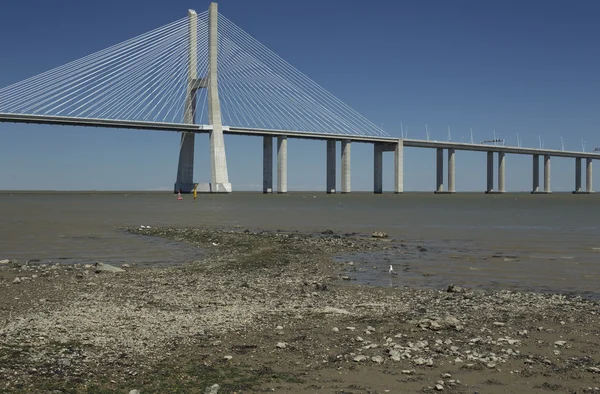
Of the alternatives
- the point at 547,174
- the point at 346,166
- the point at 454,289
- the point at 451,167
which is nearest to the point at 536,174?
the point at 547,174

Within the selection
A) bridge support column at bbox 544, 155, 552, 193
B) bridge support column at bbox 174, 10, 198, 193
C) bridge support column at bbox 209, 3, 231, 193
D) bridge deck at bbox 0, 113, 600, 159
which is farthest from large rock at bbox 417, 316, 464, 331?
bridge support column at bbox 544, 155, 552, 193

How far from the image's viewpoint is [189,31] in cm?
8706

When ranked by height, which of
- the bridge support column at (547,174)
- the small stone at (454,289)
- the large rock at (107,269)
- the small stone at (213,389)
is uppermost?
the bridge support column at (547,174)

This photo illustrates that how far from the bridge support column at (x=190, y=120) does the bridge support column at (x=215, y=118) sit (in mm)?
2361

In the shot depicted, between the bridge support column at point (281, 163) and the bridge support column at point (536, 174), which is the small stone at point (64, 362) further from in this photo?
the bridge support column at point (536, 174)

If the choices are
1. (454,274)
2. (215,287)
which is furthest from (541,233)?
(215,287)

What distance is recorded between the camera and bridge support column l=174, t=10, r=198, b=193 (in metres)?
86.2

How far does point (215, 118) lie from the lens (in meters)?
84.7

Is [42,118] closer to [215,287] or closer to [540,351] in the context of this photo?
[215,287]

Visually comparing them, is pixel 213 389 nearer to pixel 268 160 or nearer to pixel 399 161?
pixel 268 160

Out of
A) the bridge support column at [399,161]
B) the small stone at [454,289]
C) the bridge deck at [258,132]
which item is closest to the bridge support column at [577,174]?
the bridge deck at [258,132]

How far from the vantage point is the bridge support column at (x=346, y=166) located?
345 ft

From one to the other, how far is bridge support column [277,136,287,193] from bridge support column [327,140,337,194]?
901 centimetres

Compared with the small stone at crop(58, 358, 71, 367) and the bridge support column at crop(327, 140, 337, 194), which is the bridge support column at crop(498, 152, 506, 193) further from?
the small stone at crop(58, 358, 71, 367)
